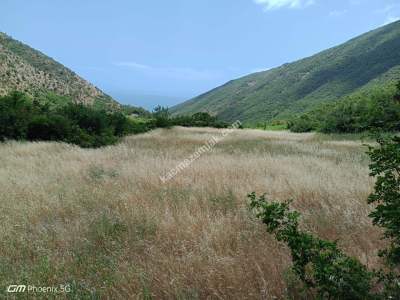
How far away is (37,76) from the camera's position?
59.2 meters

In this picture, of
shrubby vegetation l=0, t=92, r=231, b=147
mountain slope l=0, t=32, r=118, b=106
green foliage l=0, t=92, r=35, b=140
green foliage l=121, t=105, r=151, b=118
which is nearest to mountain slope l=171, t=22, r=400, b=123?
green foliage l=121, t=105, r=151, b=118

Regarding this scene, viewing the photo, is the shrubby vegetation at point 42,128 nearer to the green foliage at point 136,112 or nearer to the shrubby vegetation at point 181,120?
the shrubby vegetation at point 181,120

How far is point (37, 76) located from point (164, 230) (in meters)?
63.0

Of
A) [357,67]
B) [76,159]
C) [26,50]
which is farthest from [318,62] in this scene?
[76,159]

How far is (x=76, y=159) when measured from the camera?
407 inches

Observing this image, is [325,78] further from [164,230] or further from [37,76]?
[164,230]

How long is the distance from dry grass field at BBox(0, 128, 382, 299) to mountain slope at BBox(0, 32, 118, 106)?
144 feet

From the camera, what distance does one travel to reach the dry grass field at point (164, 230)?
9.71 feet

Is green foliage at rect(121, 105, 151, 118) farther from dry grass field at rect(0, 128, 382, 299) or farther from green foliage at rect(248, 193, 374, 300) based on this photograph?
green foliage at rect(248, 193, 374, 300)

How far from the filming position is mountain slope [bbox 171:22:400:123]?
11869 cm

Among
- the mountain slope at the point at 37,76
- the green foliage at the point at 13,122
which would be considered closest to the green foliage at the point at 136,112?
the mountain slope at the point at 37,76

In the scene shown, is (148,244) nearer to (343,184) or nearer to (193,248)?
(193,248)

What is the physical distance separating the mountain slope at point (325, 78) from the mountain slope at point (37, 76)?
57.2 metres

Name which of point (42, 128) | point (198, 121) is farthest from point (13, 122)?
point (198, 121)
